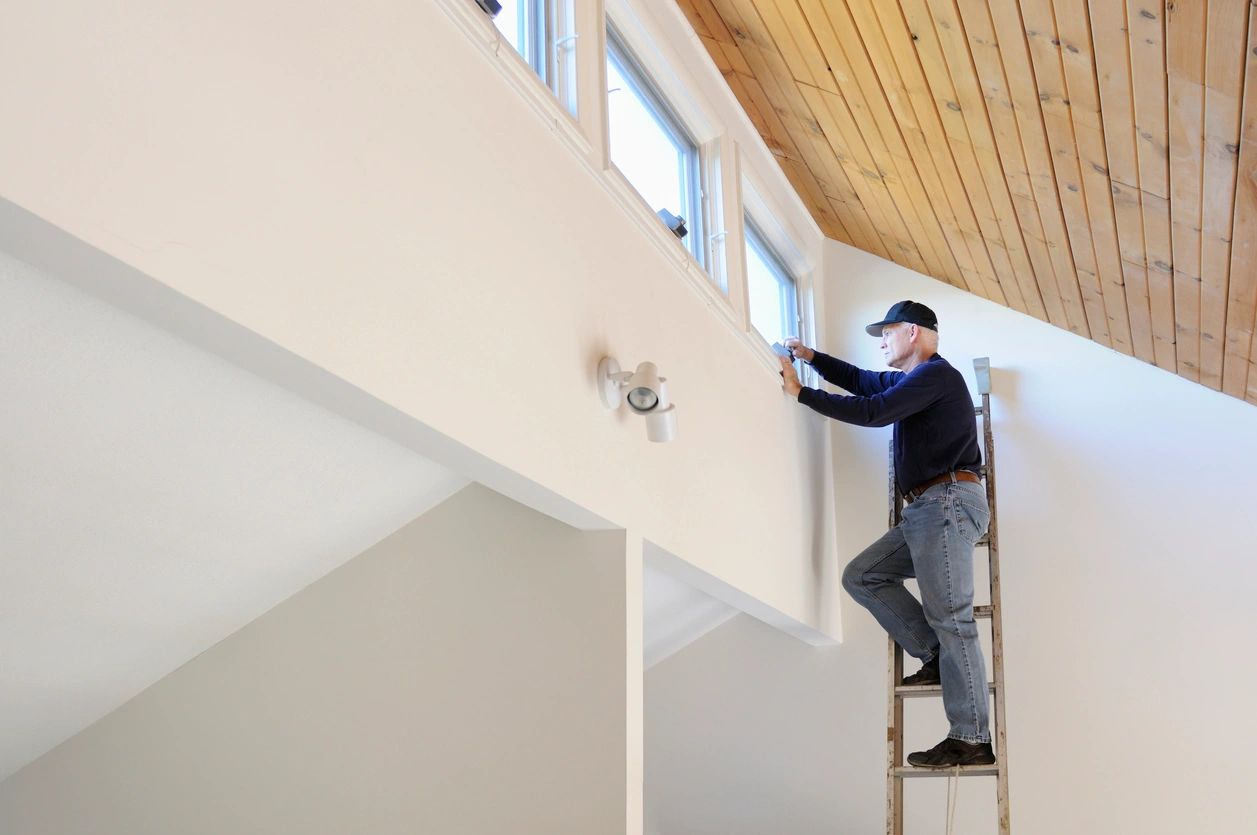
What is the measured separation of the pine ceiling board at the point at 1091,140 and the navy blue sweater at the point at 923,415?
2.01ft

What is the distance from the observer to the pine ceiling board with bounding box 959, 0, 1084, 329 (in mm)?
2824

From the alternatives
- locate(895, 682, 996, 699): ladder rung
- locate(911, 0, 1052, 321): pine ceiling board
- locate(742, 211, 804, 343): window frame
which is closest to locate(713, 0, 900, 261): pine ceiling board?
locate(742, 211, 804, 343): window frame

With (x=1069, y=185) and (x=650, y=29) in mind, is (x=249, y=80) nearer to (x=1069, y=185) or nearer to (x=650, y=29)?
(x=650, y=29)

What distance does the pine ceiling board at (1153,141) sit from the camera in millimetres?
2350

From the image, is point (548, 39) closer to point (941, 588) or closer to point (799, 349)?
point (799, 349)

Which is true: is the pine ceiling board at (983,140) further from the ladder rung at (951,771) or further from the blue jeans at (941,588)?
the ladder rung at (951,771)

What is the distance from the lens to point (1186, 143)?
2.67 meters

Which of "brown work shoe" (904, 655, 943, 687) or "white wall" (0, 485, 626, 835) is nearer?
"white wall" (0, 485, 626, 835)

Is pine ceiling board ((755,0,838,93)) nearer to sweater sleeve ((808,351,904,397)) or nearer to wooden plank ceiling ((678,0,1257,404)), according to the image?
wooden plank ceiling ((678,0,1257,404))

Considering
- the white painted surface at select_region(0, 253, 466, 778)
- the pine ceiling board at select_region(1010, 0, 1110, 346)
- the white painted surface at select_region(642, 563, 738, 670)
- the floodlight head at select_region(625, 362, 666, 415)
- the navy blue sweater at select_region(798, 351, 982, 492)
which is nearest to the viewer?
the white painted surface at select_region(0, 253, 466, 778)

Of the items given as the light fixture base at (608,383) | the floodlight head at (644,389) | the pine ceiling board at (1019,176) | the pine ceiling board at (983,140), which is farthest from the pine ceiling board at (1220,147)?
the light fixture base at (608,383)

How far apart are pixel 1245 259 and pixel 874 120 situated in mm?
1231

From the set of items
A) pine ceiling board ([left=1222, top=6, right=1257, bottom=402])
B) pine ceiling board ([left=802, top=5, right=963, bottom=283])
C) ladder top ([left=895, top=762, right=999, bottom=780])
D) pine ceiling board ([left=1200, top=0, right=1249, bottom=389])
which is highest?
pine ceiling board ([left=802, top=5, right=963, bottom=283])

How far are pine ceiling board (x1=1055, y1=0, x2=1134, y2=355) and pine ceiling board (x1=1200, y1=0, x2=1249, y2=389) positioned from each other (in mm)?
274
